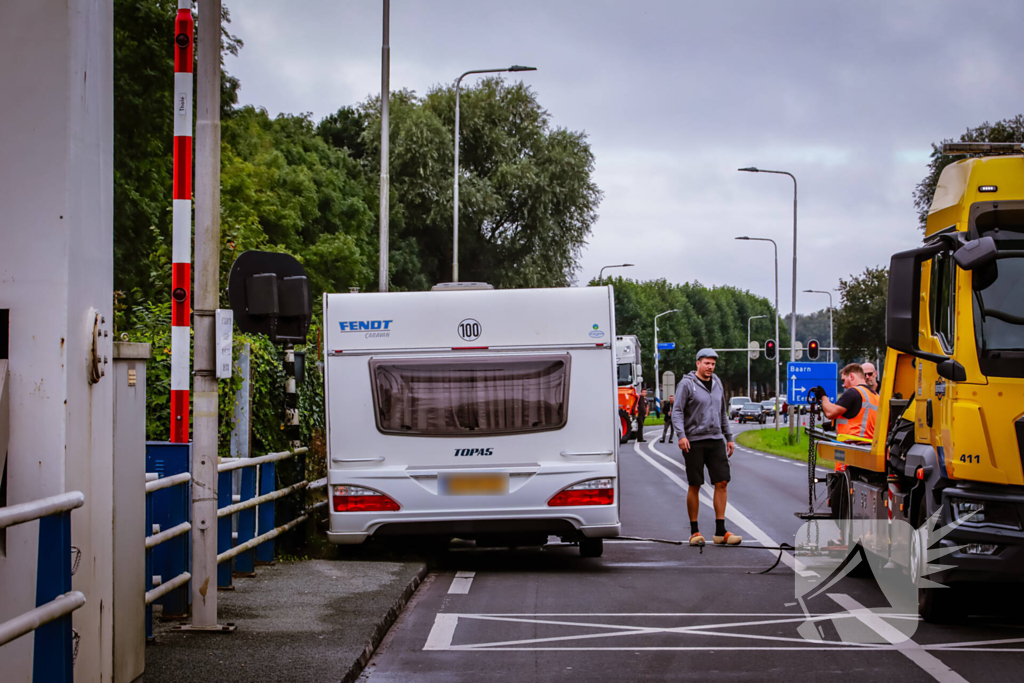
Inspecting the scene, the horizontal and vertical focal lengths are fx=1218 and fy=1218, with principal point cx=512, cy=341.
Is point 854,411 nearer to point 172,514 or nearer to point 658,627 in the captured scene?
point 658,627

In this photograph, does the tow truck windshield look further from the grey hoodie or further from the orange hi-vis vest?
the grey hoodie

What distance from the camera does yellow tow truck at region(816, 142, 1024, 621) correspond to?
7305mm

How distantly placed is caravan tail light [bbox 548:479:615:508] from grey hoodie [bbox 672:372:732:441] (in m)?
2.07

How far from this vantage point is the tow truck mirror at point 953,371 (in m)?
7.45

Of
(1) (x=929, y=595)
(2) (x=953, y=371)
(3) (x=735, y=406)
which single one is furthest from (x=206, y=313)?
(3) (x=735, y=406)

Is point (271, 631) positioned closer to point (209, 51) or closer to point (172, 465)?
point (172, 465)

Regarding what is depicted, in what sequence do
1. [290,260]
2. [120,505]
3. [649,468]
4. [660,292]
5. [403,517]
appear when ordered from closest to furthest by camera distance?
[120,505], [290,260], [403,517], [649,468], [660,292]

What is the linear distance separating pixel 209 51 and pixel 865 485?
5950 millimetres

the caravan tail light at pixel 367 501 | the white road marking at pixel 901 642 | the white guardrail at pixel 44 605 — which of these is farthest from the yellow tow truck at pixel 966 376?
the white guardrail at pixel 44 605

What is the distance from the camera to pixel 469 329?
10914mm

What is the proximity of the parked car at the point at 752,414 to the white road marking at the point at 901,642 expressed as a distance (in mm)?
75043

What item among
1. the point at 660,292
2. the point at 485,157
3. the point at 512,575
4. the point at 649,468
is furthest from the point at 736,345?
the point at 512,575

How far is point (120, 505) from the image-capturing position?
191 inches

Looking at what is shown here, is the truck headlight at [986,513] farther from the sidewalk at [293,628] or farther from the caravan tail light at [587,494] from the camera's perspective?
the caravan tail light at [587,494]
